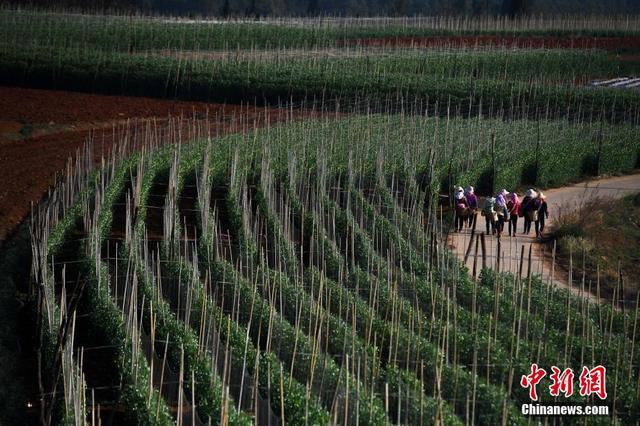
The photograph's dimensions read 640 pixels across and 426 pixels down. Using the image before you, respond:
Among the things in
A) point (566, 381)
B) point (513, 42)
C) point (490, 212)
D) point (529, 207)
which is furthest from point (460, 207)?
point (513, 42)

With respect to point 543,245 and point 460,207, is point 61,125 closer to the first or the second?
point 460,207

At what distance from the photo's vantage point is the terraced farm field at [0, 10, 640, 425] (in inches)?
549

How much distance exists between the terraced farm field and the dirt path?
641mm

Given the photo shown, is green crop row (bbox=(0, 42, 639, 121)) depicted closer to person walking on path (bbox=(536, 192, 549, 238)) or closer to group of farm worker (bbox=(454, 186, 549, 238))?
person walking on path (bbox=(536, 192, 549, 238))

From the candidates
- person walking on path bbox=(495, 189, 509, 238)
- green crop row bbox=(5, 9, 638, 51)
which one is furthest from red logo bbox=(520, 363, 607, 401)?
green crop row bbox=(5, 9, 638, 51)

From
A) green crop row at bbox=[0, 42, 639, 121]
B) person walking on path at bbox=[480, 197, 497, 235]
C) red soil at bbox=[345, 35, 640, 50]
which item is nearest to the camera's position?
person walking on path at bbox=[480, 197, 497, 235]

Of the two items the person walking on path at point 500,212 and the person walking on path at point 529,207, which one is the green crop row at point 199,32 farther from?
the person walking on path at point 500,212

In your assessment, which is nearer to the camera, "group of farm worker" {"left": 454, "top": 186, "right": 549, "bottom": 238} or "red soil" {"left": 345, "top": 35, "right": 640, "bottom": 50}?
"group of farm worker" {"left": 454, "top": 186, "right": 549, "bottom": 238}

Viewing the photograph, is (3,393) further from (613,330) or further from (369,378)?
(613,330)

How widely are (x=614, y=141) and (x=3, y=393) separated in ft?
77.8

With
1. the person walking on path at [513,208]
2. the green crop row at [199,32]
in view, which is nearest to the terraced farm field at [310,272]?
the person walking on path at [513,208]

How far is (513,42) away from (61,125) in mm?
28929

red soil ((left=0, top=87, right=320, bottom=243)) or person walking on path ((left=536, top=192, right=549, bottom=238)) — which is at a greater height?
red soil ((left=0, top=87, right=320, bottom=243))

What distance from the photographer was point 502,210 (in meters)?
24.7
